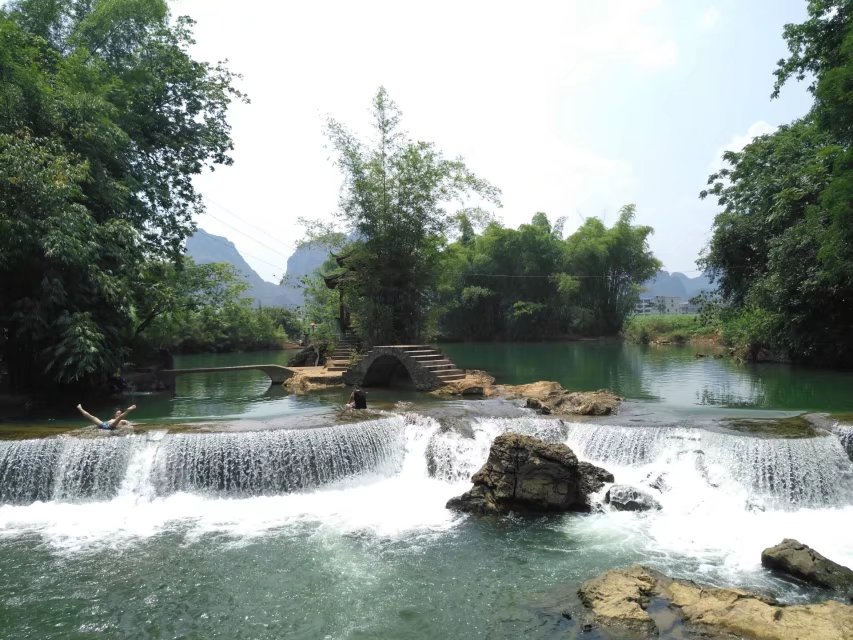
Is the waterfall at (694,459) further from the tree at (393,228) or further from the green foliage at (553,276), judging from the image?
the green foliage at (553,276)

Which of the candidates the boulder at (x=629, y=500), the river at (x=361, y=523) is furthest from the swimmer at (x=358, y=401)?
the boulder at (x=629, y=500)

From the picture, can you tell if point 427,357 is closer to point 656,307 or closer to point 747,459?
point 747,459

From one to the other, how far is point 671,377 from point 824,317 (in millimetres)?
5251

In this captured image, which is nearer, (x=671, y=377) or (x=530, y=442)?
(x=530, y=442)

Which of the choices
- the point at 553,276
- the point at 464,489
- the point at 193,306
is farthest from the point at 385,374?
the point at 553,276

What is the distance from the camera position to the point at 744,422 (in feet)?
36.1

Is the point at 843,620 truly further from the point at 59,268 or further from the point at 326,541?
the point at 59,268

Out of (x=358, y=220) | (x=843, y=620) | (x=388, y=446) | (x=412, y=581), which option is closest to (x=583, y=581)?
(x=412, y=581)

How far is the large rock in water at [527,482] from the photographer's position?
8742mm

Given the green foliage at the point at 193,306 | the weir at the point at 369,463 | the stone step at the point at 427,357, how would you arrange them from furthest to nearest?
the green foliage at the point at 193,306 → the stone step at the point at 427,357 → the weir at the point at 369,463

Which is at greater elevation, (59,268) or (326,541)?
(59,268)

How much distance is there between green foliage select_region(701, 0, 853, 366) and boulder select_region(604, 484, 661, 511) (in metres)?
8.63

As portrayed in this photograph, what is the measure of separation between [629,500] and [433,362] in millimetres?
8615

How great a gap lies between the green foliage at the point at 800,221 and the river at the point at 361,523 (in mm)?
5319
